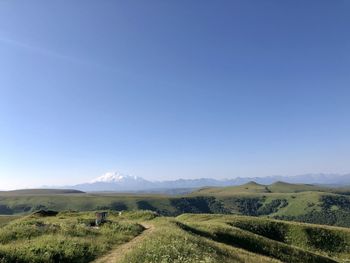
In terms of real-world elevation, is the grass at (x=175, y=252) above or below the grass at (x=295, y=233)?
above

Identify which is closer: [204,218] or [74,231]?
Answer: [74,231]

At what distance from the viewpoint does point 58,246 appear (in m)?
29.9

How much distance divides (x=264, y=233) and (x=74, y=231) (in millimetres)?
42732

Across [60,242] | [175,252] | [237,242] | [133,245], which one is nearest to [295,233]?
[237,242]

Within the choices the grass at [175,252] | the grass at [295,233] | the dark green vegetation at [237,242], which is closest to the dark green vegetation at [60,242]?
the dark green vegetation at [237,242]

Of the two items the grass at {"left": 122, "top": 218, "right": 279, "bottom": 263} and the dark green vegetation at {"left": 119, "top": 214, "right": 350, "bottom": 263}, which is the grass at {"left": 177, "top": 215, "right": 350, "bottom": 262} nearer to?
the dark green vegetation at {"left": 119, "top": 214, "right": 350, "bottom": 263}

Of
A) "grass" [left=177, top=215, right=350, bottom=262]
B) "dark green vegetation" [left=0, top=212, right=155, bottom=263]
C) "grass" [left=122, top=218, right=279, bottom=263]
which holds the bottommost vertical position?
"grass" [left=177, top=215, right=350, bottom=262]

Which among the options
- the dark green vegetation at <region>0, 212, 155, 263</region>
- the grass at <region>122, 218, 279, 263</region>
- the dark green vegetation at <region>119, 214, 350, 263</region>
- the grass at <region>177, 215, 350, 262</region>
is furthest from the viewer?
the grass at <region>177, 215, 350, 262</region>

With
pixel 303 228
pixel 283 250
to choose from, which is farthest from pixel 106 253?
pixel 303 228

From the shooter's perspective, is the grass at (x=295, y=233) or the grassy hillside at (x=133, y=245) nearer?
the grassy hillside at (x=133, y=245)

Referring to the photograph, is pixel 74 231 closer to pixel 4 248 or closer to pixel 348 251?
pixel 4 248

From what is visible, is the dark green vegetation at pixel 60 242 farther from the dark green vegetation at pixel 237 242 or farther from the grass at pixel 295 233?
the grass at pixel 295 233

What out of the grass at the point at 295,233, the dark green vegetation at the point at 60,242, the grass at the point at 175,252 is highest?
the dark green vegetation at the point at 60,242

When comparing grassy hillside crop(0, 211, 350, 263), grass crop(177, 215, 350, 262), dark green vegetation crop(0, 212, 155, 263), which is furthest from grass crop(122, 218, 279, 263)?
grass crop(177, 215, 350, 262)
